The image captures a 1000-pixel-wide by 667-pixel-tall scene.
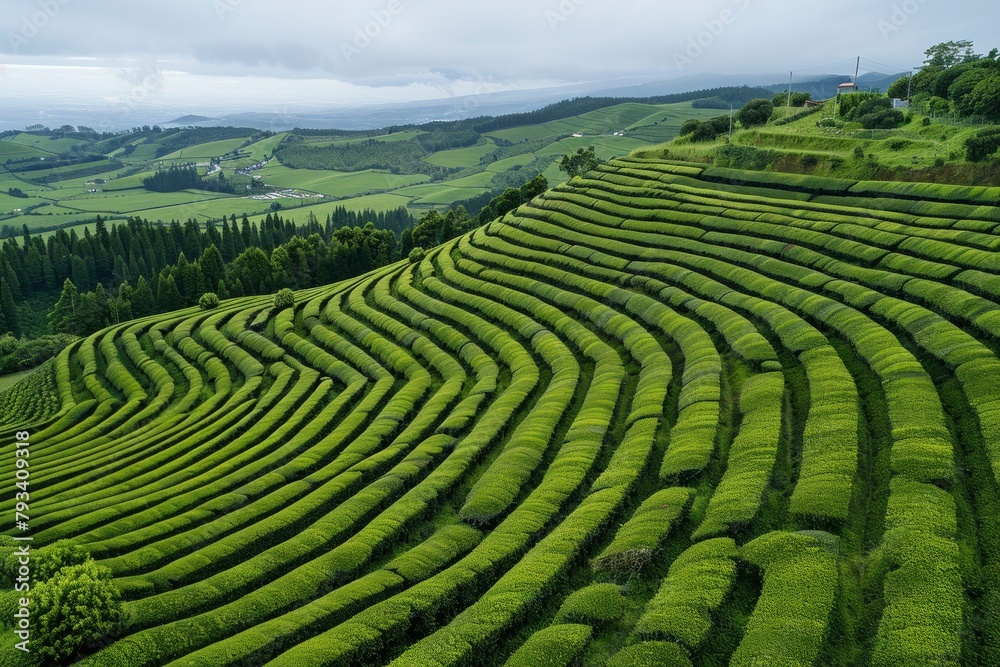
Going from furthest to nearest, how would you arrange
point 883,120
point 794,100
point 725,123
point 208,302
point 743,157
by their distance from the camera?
point 794,100 → point 725,123 → point 743,157 → point 208,302 → point 883,120

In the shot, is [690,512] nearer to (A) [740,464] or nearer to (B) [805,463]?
(A) [740,464]

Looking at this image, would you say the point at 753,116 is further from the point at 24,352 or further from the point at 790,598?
the point at 24,352

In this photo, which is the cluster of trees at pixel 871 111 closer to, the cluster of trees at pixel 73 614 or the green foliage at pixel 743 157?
the green foliage at pixel 743 157

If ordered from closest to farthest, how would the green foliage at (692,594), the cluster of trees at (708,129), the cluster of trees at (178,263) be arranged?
1. the green foliage at (692,594)
2. the cluster of trees at (708,129)
3. the cluster of trees at (178,263)

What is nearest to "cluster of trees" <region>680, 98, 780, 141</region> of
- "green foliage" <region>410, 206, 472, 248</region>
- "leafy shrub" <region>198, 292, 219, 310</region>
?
"green foliage" <region>410, 206, 472, 248</region>

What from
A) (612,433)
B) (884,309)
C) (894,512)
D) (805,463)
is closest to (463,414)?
(612,433)

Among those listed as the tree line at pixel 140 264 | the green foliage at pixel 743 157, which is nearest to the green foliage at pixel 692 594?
the green foliage at pixel 743 157

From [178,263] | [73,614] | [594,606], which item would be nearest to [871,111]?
[594,606]
